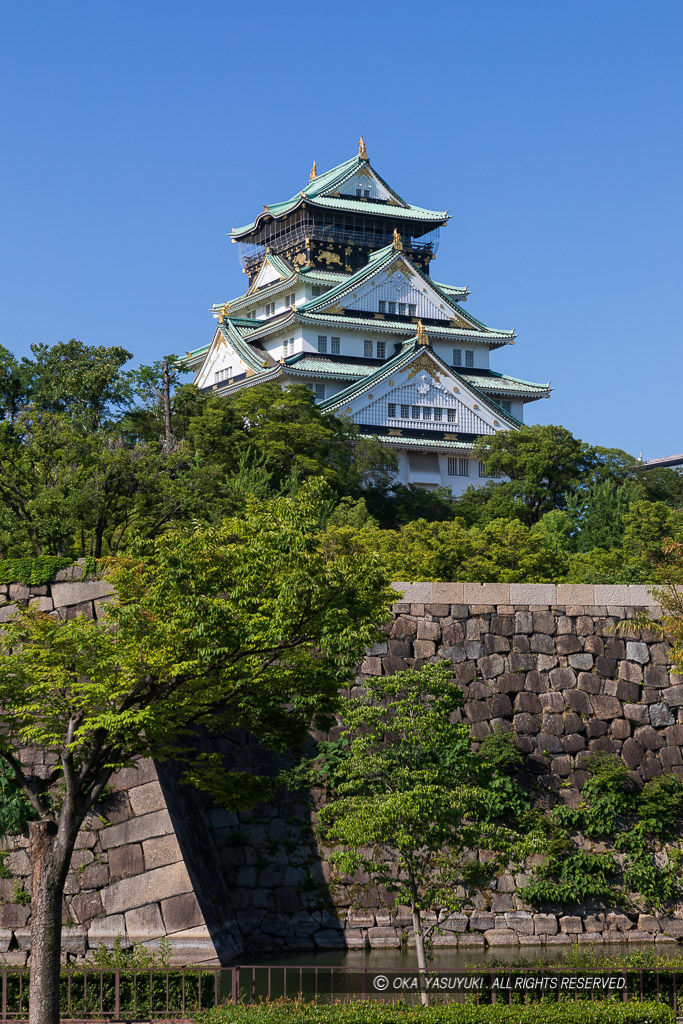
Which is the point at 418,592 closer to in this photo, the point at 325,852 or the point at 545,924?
the point at 325,852

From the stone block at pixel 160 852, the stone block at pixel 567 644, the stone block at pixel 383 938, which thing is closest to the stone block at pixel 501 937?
the stone block at pixel 383 938

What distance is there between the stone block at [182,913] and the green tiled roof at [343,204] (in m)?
43.6

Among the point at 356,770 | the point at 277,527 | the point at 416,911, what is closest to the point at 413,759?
the point at 356,770

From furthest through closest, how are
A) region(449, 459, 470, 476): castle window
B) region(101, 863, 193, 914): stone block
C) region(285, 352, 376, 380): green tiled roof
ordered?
region(449, 459, 470, 476): castle window < region(285, 352, 376, 380): green tiled roof < region(101, 863, 193, 914): stone block

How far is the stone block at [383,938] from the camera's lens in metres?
18.0

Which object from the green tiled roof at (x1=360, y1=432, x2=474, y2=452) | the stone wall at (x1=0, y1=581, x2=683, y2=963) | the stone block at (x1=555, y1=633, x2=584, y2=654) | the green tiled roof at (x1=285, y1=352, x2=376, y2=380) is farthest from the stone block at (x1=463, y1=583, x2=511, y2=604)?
the green tiled roof at (x1=285, y1=352, x2=376, y2=380)

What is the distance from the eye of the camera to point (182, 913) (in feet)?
49.6

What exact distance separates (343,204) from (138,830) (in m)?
44.6

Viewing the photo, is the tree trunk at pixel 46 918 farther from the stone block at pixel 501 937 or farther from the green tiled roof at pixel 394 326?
the green tiled roof at pixel 394 326

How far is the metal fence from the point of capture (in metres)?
12.7

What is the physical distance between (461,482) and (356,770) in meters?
35.6

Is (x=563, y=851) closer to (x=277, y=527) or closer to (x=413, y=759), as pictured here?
(x=413, y=759)

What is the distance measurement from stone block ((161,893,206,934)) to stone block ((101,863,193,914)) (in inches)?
3.3

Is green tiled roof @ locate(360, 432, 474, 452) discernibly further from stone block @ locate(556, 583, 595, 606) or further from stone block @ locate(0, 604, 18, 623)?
stone block @ locate(0, 604, 18, 623)
